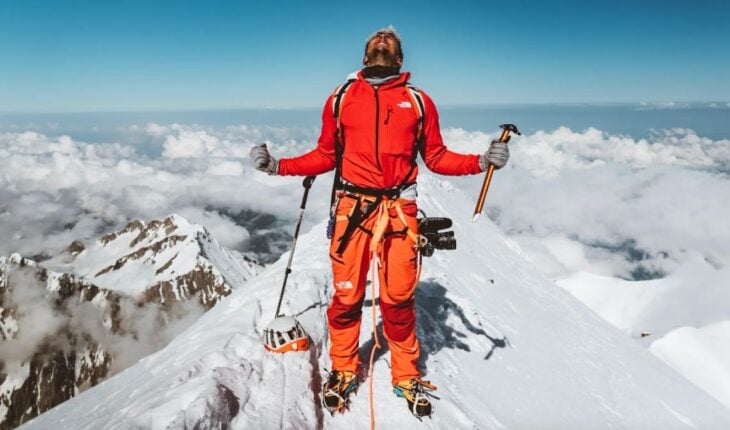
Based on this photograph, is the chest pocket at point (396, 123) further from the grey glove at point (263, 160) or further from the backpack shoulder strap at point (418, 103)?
the grey glove at point (263, 160)

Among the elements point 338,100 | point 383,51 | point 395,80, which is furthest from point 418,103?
point 338,100

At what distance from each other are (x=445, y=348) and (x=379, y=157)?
16.6 feet

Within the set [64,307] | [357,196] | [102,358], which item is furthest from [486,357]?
[64,307]

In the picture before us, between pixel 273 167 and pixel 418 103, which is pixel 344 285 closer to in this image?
Result: pixel 273 167

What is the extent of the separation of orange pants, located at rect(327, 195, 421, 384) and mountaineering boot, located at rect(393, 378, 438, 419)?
0.32 feet

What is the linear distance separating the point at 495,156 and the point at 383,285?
6.98 feet

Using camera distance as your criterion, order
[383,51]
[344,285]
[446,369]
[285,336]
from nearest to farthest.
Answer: [383,51]
[344,285]
[285,336]
[446,369]

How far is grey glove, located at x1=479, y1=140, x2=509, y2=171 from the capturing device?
4.44 meters

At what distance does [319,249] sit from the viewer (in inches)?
416

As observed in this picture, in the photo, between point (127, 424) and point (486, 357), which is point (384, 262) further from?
point (486, 357)

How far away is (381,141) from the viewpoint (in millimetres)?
4469

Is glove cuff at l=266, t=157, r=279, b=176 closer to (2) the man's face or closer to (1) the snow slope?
(2) the man's face

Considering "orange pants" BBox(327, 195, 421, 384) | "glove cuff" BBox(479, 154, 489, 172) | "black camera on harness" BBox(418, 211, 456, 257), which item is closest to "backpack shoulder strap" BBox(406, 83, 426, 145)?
"glove cuff" BBox(479, 154, 489, 172)

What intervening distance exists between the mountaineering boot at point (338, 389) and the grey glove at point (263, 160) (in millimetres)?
2814
